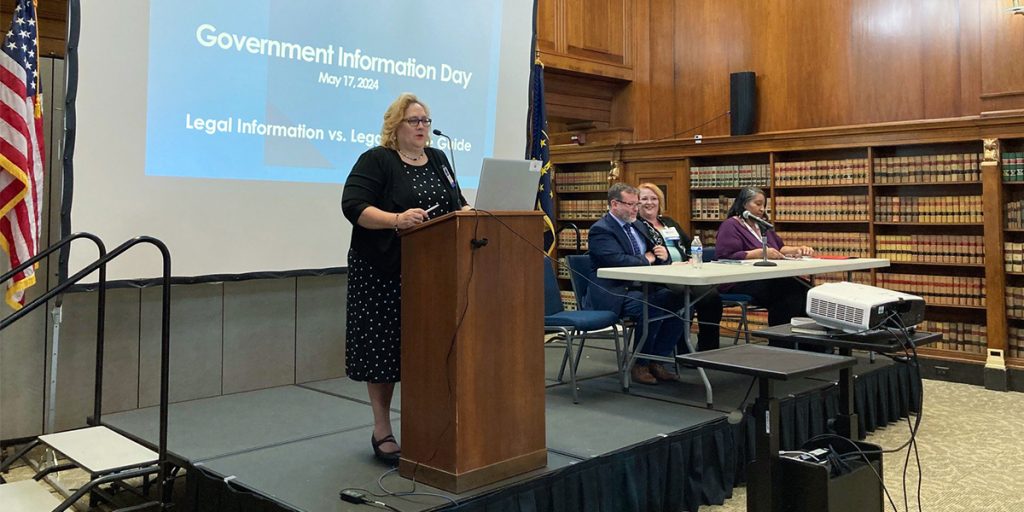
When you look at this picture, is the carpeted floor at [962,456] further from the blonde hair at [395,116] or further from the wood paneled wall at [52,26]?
the wood paneled wall at [52,26]

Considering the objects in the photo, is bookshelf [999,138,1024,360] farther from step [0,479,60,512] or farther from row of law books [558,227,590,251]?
step [0,479,60,512]

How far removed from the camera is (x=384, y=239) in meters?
2.76

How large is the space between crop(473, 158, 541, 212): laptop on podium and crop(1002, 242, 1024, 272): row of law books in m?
4.32

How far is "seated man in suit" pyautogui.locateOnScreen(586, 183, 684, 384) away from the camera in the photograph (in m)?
4.24

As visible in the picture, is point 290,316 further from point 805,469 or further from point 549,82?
point 549,82

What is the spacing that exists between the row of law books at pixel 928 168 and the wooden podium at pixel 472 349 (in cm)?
438

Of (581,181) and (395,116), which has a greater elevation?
(581,181)

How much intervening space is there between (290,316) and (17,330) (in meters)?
1.33

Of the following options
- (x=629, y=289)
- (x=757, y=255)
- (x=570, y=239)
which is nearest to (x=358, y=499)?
(x=629, y=289)

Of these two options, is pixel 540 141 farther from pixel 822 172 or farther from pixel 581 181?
pixel 822 172

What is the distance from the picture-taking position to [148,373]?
13.0ft

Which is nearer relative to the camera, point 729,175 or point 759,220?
point 759,220

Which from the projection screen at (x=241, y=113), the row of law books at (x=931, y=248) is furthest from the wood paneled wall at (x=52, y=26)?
the row of law books at (x=931, y=248)

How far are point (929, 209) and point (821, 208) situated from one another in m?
0.81
